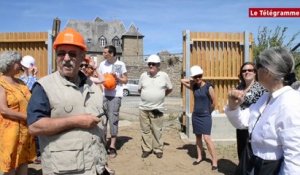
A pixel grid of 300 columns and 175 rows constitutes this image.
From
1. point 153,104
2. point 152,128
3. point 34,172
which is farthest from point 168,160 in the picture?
point 34,172

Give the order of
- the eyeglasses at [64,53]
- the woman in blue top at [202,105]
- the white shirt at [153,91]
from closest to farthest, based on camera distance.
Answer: the eyeglasses at [64,53] < the woman in blue top at [202,105] < the white shirt at [153,91]

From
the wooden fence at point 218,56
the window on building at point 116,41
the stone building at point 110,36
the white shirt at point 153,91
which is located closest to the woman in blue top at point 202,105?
the white shirt at point 153,91

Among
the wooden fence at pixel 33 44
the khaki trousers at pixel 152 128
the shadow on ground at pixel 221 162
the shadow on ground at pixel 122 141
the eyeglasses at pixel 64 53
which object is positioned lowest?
the shadow on ground at pixel 221 162

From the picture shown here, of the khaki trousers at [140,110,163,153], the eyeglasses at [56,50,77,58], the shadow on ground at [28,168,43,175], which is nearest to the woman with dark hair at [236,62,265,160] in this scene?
the khaki trousers at [140,110,163,153]

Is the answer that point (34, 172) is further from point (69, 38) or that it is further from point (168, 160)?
point (69, 38)

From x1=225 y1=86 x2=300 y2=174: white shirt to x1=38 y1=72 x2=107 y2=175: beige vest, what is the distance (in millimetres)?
1171

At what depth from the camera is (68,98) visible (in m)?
2.74

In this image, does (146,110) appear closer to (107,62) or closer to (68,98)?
(107,62)

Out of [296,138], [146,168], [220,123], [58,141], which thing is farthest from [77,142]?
[220,123]

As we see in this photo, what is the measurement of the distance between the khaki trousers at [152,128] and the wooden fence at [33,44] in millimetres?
3194

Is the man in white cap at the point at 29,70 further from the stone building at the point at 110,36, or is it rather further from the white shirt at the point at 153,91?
the stone building at the point at 110,36

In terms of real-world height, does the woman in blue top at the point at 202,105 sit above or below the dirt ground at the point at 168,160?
above

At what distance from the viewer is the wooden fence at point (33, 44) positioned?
926 centimetres

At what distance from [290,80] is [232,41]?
6738 mm
